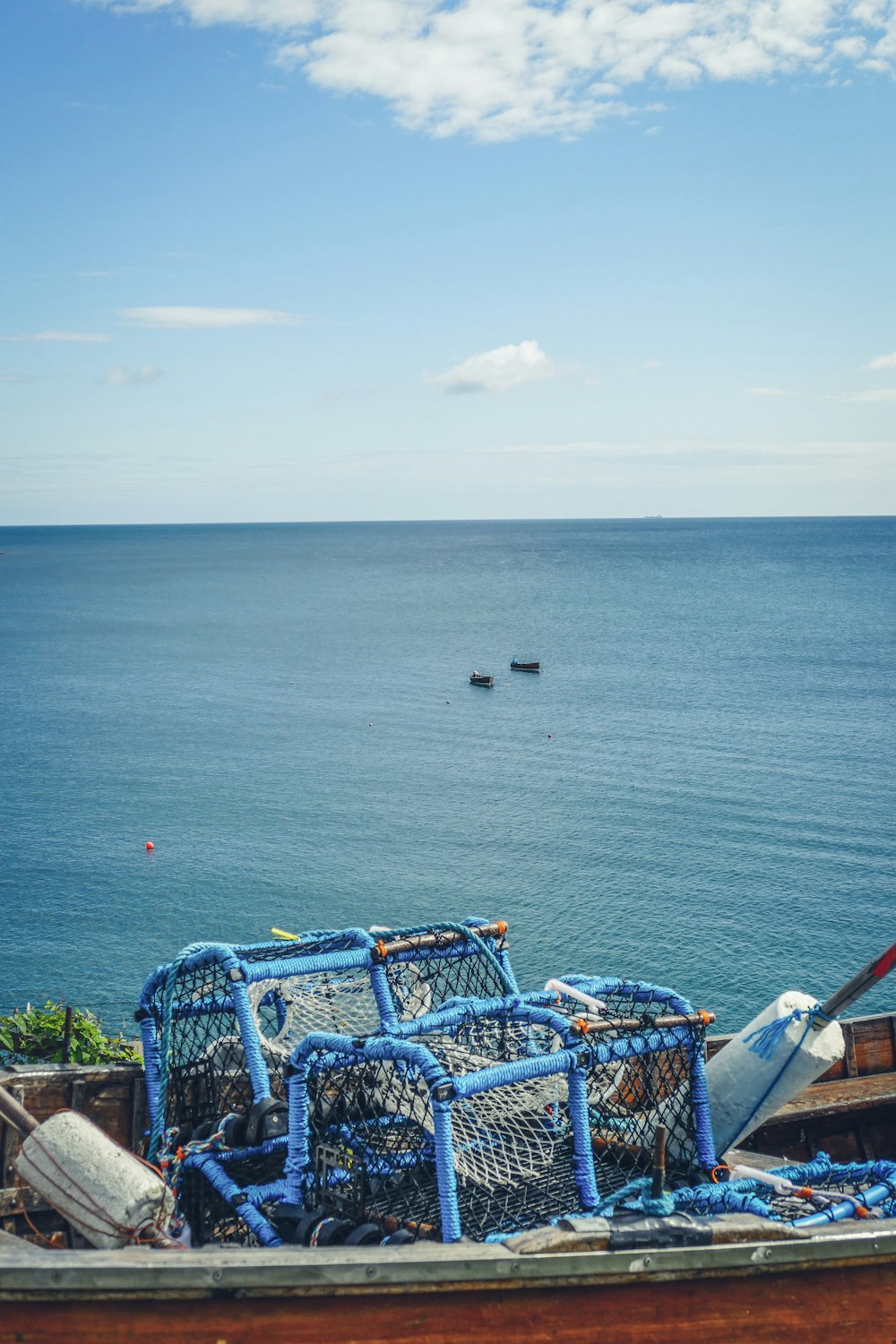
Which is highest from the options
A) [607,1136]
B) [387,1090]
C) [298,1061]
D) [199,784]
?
[298,1061]

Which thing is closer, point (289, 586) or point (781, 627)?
point (781, 627)

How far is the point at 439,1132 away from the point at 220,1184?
7.75 feet

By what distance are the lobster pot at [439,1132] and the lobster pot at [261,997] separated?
715mm

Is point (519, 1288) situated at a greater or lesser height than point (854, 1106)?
greater

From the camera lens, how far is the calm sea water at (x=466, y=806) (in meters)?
35.8

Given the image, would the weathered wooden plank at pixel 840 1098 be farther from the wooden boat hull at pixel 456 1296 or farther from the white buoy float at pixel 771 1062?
the wooden boat hull at pixel 456 1296

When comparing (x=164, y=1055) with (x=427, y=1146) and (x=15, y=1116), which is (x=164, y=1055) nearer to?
(x=15, y=1116)

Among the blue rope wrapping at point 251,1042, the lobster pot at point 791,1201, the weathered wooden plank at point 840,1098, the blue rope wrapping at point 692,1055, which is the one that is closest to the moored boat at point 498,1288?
the lobster pot at point 791,1201

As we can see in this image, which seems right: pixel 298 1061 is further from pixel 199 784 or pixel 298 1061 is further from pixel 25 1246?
pixel 199 784

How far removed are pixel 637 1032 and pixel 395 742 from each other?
56144 millimetres

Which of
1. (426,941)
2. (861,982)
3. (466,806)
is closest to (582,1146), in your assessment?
(861,982)

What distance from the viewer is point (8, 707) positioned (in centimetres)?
7644

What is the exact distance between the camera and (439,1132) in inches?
318

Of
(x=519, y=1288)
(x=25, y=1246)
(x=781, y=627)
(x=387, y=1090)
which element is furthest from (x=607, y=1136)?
(x=781, y=627)
